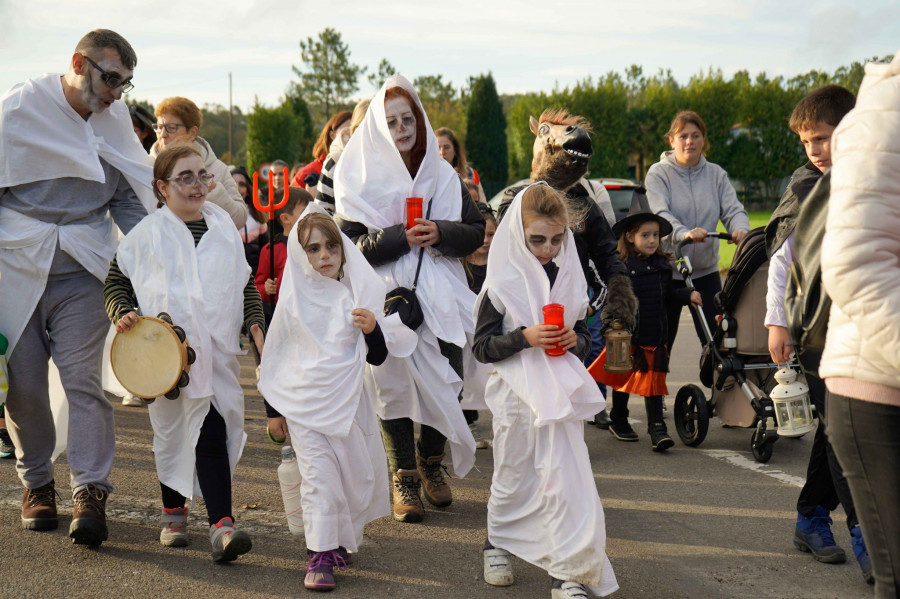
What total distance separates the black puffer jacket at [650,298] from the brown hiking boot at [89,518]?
3.80 m

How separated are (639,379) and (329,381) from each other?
3.13m

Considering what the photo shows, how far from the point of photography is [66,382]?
472cm

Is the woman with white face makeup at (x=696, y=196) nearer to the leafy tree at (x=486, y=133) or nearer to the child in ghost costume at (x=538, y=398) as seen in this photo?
the child in ghost costume at (x=538, y=398)

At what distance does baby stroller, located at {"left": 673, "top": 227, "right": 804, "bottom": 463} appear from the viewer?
6.19 meters

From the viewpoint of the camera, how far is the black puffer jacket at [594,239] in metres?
5.71

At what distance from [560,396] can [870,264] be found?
1687mm

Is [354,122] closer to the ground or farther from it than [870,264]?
farther from it

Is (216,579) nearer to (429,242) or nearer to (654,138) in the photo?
(429,242)

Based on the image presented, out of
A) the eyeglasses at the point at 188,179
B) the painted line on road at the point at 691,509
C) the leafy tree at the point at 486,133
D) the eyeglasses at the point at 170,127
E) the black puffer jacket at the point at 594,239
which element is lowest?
the painted line on road at the point at 691,509

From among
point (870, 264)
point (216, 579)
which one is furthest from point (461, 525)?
point (870, 264)

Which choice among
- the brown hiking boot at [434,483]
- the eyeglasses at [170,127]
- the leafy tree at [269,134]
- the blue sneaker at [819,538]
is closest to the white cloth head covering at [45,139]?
the eyeglasses at [170,127]

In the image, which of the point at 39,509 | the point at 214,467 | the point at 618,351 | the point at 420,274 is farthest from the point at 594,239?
the point at 39,509

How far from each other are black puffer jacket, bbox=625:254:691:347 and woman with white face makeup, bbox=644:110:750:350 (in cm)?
53

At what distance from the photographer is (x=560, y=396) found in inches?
155
